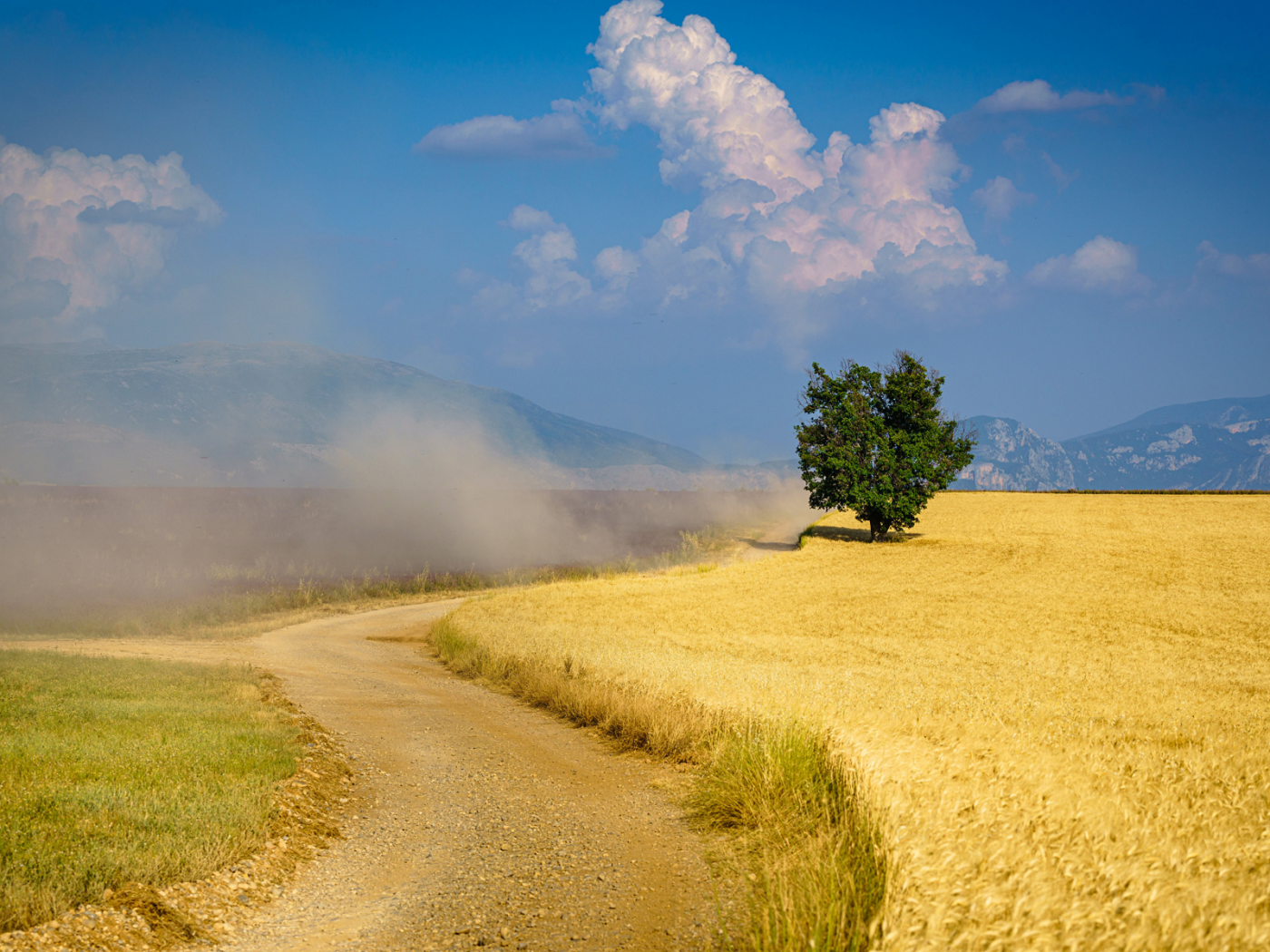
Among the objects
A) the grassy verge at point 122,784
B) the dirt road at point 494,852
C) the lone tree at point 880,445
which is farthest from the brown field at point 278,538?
the dirt road at point 494,852

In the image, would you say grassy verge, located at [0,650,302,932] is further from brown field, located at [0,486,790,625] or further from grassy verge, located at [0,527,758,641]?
brown field, located at [0,486,790,625]

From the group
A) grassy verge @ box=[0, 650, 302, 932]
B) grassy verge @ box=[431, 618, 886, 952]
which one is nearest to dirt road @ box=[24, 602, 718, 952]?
grassy verge @ box=[431, 618, 886, 952]

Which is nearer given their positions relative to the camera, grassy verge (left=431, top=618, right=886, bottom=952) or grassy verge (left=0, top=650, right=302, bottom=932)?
grassy verge (left=431, top=618, right=886, bottom=952)

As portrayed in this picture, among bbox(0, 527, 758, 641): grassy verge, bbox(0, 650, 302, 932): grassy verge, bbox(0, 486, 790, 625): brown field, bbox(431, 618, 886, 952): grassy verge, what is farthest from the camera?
bbox(0, 486, 790, 625): brown field

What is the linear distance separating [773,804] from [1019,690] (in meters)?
9.54

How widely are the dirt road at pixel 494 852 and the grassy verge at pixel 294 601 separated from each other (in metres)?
22.0

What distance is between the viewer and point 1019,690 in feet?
50.7

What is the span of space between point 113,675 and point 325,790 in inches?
379

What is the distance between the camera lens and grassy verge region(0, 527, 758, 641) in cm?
3235

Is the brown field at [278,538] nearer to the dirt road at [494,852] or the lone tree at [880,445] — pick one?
the lone tree at [880,445]

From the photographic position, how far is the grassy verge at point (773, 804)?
15.6 ft

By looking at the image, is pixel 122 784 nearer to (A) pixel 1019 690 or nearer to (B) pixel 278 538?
(A) pixel 1019 690

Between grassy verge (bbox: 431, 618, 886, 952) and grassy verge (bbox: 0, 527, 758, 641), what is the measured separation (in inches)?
936

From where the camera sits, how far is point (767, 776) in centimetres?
826
